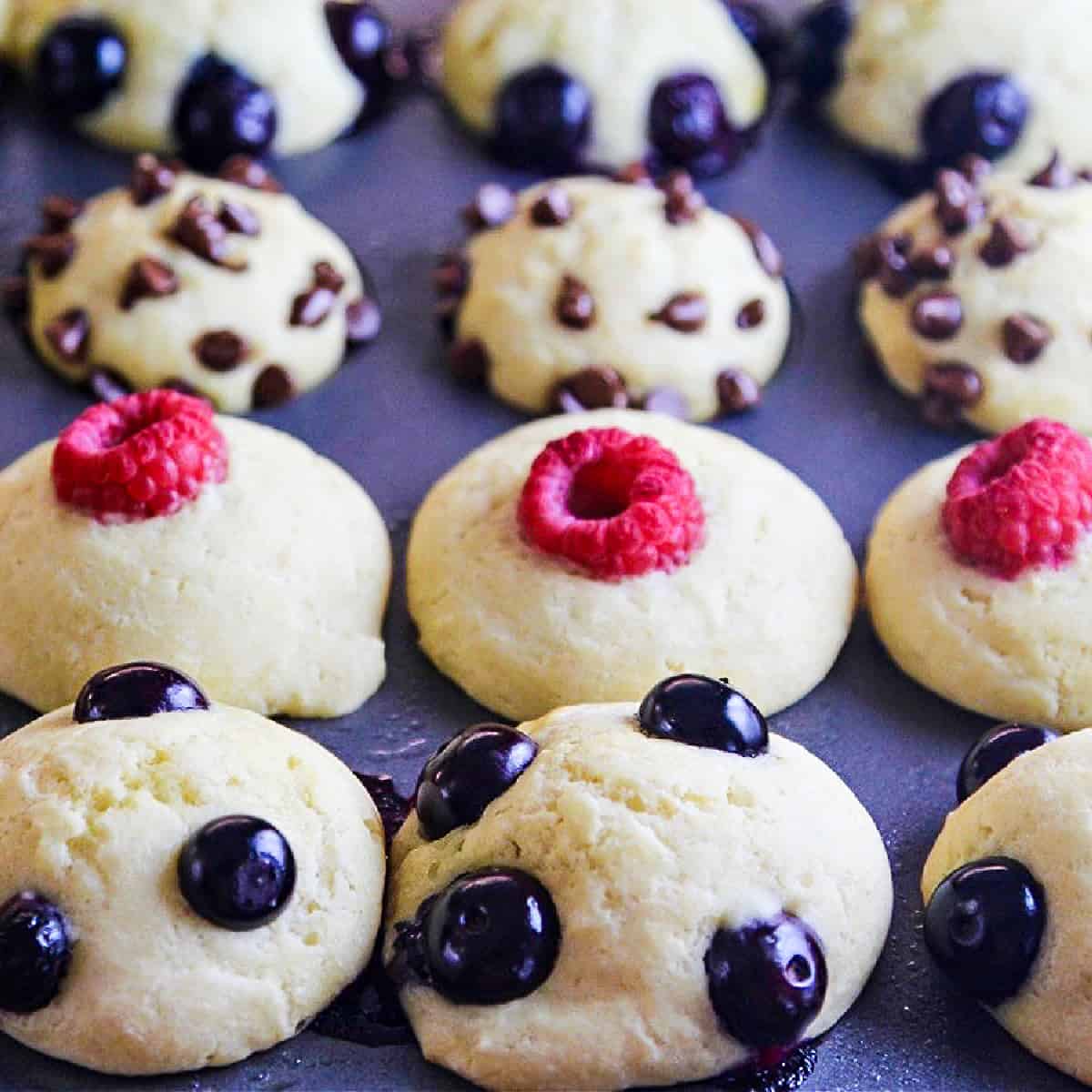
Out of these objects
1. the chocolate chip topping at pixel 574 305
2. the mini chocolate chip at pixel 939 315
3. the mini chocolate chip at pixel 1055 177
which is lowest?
the chocolate chip topping at pixel 574 305

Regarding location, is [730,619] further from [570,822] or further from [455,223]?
[455,223]

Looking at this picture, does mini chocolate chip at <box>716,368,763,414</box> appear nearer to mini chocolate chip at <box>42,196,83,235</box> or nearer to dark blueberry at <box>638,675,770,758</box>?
dark blueberry at <box>638,675,770,758</box>

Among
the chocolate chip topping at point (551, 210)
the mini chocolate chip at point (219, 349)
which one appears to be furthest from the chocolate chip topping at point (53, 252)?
the chocolate chip topping at point (551, 210)

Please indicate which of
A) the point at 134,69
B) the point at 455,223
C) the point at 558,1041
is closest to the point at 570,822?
the point at 558,1041

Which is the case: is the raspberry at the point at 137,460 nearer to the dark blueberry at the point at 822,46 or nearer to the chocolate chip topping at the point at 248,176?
the chocolate chip topping at the point at 248,176

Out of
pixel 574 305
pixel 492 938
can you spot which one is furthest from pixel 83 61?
pixel 492 938

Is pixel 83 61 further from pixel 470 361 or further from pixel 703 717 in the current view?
pixel 703 717
